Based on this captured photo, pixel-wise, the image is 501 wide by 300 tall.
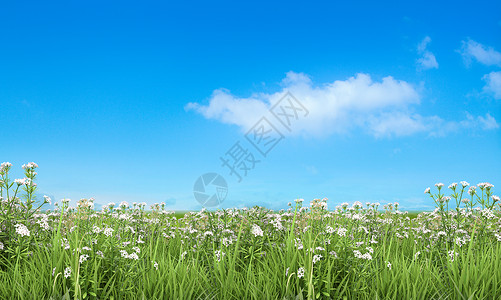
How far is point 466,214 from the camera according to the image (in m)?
8.26

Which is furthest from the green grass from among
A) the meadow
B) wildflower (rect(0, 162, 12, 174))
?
wildflower (rect(0, 162, 12, 174))

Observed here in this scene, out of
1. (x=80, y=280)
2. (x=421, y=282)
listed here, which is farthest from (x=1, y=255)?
(x=421, y=282)

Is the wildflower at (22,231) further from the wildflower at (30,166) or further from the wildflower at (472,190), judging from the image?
the wildflower at (472,190)

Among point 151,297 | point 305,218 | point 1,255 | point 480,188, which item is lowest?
point 151,297

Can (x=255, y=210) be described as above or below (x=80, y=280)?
above

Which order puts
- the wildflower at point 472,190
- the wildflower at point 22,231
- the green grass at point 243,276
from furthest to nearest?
the wildflower at point 472,190 < the wildflower at point 22,231 < the green grass at point 243,276

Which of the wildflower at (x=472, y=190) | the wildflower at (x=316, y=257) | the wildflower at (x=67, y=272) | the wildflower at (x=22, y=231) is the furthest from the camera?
the wildflower at (x=472, y=190)

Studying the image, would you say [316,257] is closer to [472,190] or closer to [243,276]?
[243,276]

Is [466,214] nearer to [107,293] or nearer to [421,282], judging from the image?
[421,282]

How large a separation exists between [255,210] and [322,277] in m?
2.49

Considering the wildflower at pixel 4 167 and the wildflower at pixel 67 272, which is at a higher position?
the wildflower at pixel 4 167

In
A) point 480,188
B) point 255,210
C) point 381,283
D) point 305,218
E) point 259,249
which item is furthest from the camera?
point 305,218

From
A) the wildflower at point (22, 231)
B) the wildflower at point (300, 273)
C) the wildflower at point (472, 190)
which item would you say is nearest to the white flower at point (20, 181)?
the wildflower at point (22, 231)

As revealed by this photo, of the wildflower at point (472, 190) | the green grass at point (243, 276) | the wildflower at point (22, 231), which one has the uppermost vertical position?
the wildflower at point (472, 190)
